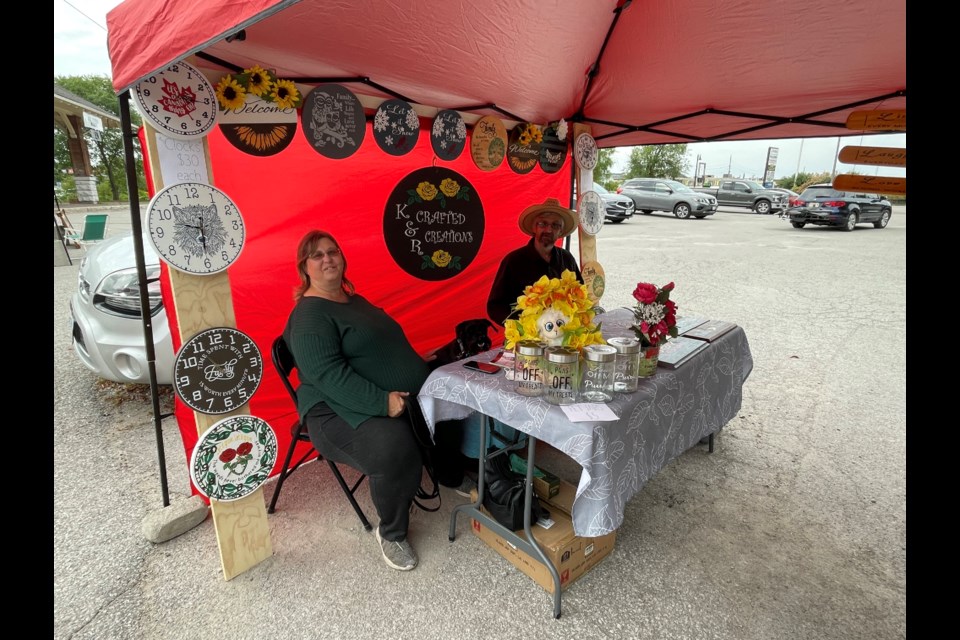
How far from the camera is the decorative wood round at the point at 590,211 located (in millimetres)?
4094

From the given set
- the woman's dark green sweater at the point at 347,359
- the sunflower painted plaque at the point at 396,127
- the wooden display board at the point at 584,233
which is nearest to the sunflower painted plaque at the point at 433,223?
the sunflower painted plaque at the point at 396,127

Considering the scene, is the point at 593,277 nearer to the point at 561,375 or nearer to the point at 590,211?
the point at 590,211

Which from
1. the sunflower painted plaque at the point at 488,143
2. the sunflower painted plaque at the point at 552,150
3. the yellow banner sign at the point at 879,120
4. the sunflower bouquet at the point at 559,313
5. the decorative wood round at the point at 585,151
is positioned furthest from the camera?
the decorative wood round at the point at 585,151

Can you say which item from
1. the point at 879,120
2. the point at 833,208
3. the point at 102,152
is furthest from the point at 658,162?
the point at 879,120

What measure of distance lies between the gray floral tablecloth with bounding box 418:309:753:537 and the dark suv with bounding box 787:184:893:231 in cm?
1491

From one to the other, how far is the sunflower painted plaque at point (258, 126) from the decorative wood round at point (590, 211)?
2.60 metres

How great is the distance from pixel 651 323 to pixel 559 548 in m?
0.99

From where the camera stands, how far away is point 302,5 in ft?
5.77

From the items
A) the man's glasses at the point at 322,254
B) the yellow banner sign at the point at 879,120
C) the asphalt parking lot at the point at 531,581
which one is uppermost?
the yellow banner sign at the point at 879,120

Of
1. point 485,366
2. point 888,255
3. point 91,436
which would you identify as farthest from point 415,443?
point 888,255

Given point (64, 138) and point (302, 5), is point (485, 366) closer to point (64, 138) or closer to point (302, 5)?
point (302, 5)

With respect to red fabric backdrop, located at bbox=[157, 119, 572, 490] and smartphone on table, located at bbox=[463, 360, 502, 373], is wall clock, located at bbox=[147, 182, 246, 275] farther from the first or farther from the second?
smartphone on table, located at bbox=[463, 360, 502, 373]

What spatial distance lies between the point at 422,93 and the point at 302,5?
1.07m

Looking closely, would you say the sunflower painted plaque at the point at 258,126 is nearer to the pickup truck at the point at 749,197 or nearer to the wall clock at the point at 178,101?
the wall clock at the point at 178,101
